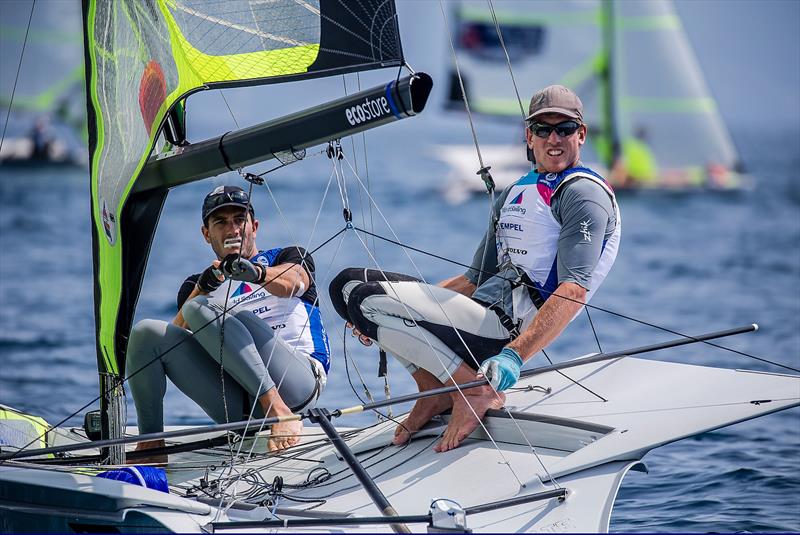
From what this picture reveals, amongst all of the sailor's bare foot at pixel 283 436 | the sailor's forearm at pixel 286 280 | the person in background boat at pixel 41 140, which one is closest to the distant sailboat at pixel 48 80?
the person in background boat at pixel 41 140

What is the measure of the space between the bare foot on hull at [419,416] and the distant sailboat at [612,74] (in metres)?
13.9

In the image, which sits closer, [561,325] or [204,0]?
[561,325]

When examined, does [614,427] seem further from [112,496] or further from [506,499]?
[112,496]

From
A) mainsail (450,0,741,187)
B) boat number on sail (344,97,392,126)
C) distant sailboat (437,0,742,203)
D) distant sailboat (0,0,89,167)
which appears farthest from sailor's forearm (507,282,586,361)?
distant sailboat (0,0,89,167)

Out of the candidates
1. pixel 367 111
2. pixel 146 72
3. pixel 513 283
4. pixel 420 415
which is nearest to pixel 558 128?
pixel 513 283

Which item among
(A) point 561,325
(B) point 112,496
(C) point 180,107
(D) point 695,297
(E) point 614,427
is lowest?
(B) point 112,496

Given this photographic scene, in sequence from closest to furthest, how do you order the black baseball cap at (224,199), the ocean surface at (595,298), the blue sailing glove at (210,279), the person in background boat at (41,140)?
the blue sailing glove at (210,279)
the black baseball cap at (224,199)
the ocean surface at (595,298)
the person in background boat at (41,140)

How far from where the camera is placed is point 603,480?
2.82 meters

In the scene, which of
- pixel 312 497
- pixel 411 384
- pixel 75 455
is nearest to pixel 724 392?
pixel 312 497

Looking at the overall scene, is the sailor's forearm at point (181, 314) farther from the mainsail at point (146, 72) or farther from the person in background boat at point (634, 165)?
the person in background boat at point (634, 165)

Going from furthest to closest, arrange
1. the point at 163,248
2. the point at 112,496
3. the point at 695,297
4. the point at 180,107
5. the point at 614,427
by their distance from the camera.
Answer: the point at 163,248
the point at 695,297
the point at 180,107
the point at 614,427
the point at 112,496

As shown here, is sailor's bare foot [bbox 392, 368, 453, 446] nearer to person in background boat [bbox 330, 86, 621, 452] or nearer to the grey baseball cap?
person in background boat [bbox 330, 86, 621, 452]

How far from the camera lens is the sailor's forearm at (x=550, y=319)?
3096 millimetres

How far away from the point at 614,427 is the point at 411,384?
8.83ft
